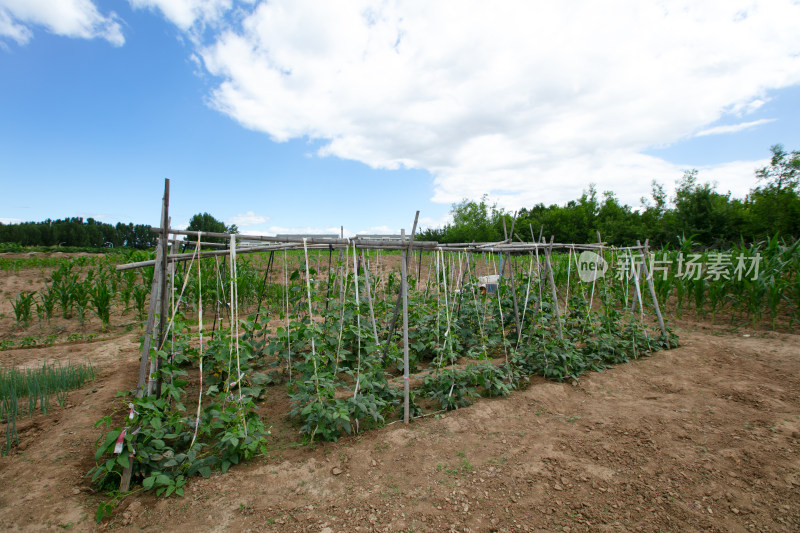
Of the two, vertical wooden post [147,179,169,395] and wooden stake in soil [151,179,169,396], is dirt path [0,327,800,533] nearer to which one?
vertical wooden post [147,179,169,395]

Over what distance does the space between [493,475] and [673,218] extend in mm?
29340

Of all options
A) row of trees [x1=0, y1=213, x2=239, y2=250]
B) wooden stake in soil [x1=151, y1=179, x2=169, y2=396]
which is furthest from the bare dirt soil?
row of trees [x1=0, y1=213, x2=239, y2=250]

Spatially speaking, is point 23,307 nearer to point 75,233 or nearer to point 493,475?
point 493,475

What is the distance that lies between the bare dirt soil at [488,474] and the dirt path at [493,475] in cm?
1

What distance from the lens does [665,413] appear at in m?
3.64

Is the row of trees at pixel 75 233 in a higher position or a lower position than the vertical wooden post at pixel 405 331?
higher

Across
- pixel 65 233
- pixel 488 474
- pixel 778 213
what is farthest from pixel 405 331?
pixel 65 233

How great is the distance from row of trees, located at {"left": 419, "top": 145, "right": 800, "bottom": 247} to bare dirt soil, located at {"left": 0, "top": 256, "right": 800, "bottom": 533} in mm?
2679

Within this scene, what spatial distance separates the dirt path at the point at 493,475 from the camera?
7.35 feet

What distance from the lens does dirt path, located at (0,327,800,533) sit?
2240mm

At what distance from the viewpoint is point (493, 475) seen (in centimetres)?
267

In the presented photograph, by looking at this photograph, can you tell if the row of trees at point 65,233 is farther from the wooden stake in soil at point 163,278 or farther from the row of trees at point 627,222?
the wooden stake in soil at point 163,278

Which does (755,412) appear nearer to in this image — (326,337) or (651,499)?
(651,499)

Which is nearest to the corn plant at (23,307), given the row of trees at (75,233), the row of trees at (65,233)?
the row of trees at (75,233)
